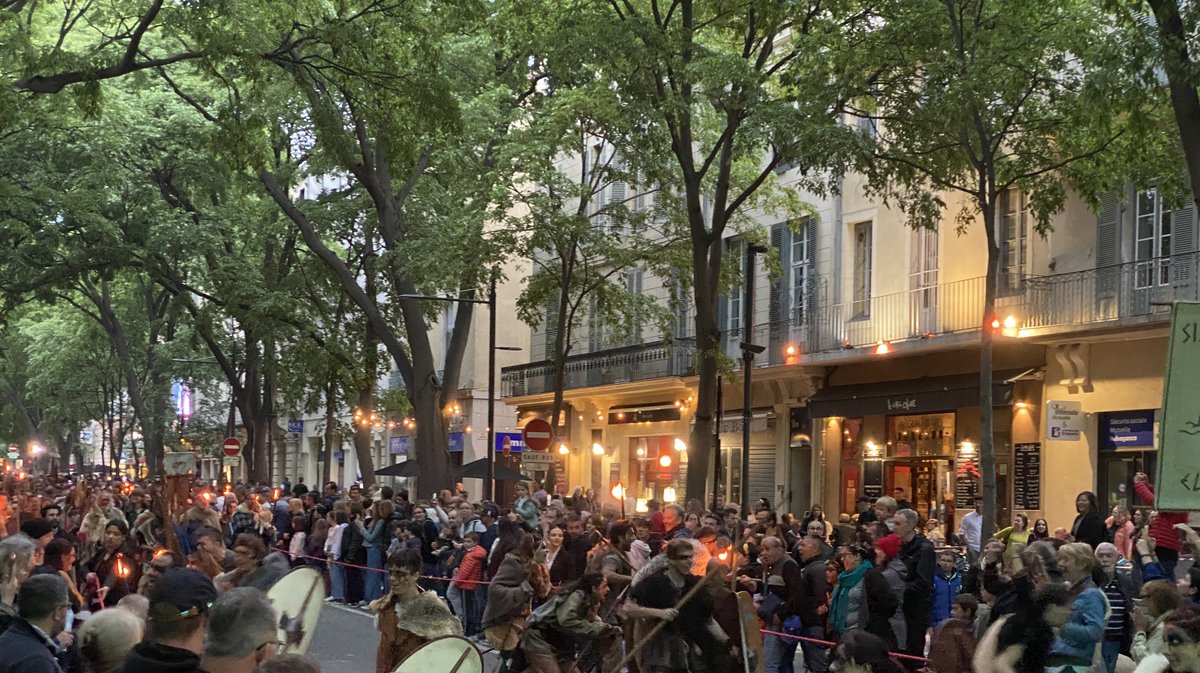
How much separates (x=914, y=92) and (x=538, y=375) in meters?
25.2

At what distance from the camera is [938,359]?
1131 inches

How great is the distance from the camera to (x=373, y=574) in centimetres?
2411

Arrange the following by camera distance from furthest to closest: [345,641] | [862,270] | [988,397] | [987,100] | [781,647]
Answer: [862,270] → [988,397] → [987,100] → [345,641] → [781,647]

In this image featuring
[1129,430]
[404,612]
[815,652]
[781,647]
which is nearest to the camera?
[404,612]

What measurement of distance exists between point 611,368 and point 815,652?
27.8 m

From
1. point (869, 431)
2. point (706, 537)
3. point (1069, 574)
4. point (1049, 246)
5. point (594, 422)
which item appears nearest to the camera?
point (1069, 574)

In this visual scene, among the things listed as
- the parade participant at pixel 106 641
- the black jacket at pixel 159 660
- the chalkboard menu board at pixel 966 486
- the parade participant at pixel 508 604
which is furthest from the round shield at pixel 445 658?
the chalkboard menu board at pixel 966 486

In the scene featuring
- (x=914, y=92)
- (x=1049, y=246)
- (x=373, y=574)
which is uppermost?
(x=914, y=92)

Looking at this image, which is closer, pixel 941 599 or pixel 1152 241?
pixel 941 599

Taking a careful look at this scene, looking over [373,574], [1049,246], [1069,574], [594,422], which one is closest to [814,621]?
[1069,574]

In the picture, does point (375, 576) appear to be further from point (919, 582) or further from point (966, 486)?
point (919, 582)

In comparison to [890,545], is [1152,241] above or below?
above

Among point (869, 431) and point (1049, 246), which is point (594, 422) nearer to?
point (869, 431)

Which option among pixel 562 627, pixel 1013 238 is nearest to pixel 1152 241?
pixel 1013 238
